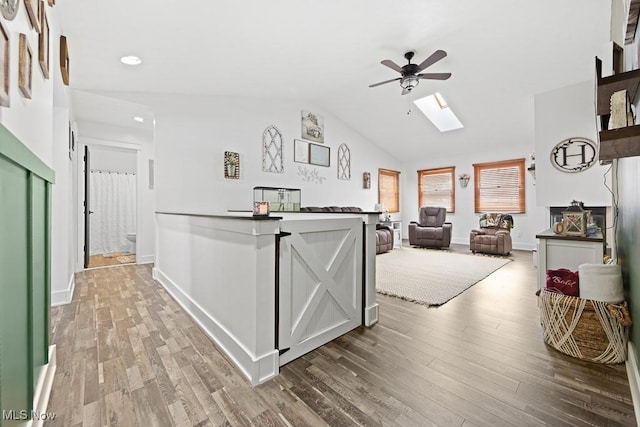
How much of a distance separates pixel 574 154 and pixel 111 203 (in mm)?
8502

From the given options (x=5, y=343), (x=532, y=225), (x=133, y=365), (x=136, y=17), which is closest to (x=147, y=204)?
(x=136, y=17)

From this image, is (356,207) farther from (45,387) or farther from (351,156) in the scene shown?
(45,387)

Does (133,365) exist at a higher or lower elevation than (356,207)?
lower

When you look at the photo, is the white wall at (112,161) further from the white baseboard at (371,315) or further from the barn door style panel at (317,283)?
the white baseboard at (371,315)

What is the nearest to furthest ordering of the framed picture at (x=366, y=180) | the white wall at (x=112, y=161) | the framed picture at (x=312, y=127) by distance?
the framed picture at (x=312, y=127) < the white wall at (x=112, y=161) < the framed picture at (x=366, y=180)

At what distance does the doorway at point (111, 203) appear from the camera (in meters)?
5.94

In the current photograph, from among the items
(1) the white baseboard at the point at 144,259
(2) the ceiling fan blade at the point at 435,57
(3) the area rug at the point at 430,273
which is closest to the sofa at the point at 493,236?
(3) the area rug at the point at 430,273

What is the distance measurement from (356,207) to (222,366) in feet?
17.4

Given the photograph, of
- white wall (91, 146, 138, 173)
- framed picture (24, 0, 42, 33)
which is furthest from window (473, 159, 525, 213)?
white wall (91, 146, 138, 173)

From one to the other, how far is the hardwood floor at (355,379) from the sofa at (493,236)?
3492mm

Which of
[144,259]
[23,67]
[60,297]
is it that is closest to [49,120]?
[23,67]

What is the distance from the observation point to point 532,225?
622 centimetres

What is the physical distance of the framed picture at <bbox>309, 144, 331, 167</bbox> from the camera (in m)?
5.79

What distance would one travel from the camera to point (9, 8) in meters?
0.88
